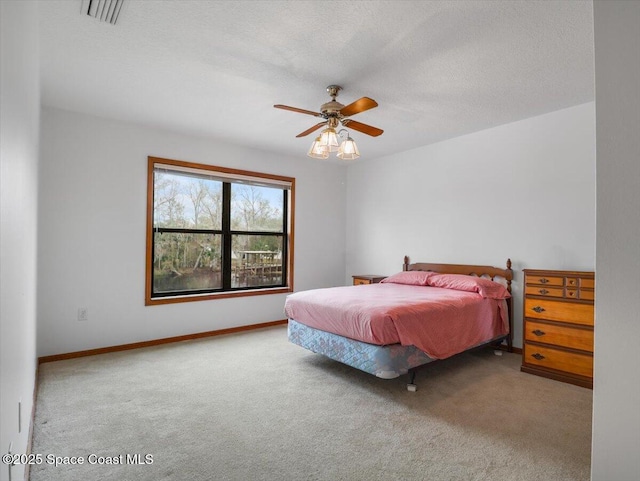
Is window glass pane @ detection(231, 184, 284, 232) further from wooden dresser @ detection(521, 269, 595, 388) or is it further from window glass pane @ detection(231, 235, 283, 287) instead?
wooden dresser @ detection(521, 269, 595, 388)

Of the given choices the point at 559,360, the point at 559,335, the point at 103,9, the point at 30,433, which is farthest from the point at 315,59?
the point at 559,360

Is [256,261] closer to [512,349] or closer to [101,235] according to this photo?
[101,235]

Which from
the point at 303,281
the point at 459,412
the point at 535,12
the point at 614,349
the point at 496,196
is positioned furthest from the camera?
the point at 303,281

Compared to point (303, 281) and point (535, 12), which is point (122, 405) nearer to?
point (303, 281)

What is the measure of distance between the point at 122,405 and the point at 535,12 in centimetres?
371

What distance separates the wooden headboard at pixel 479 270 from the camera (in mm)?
3875

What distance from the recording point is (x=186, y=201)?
4430 millimetres

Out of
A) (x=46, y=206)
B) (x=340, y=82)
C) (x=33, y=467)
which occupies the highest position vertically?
(x=340, y=82)

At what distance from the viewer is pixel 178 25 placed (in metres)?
2.17

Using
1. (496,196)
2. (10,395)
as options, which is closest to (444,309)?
(496,196)

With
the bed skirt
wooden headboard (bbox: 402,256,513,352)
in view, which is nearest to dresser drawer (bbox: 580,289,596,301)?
wooden headboard (bbox: 402,256,513,352)

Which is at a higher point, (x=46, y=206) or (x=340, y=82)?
(x=340, y=82)

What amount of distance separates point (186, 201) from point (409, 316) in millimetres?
3137

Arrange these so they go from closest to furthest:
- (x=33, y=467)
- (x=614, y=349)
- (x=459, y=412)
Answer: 1. (x=614, y=349)
2. (x=33, y=467)
3. (x=459, y=412)
